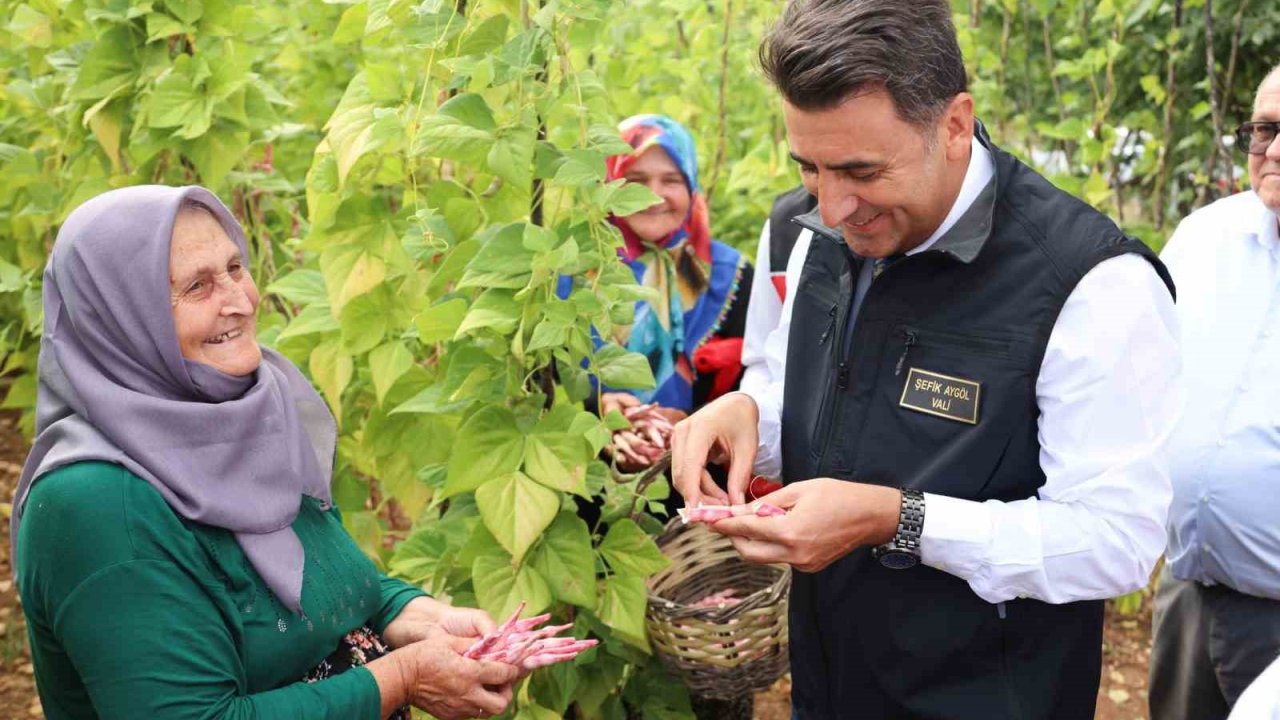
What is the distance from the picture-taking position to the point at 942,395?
1799mm

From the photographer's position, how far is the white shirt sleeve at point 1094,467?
5.50 ft

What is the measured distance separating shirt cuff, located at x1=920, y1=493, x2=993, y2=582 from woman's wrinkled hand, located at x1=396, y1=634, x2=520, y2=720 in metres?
0.71

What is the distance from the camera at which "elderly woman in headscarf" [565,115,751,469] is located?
3436mm

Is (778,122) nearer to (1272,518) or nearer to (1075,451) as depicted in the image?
(1272,518)

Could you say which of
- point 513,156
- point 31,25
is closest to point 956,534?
point 513,156

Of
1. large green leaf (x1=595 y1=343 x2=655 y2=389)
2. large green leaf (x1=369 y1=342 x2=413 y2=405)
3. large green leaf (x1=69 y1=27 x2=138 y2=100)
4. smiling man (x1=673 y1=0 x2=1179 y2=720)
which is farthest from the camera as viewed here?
large green leaf (x1=69 y1=27 x2=138 y2=100)

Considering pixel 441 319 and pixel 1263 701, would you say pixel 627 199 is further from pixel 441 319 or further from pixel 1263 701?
pixel 1263 701

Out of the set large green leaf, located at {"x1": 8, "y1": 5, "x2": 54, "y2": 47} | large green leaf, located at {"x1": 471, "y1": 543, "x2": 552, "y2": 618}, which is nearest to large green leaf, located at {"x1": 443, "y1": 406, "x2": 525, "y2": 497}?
large green leaf, located at {"x1": 471, "y1": 543, "x2": 552, "y2": 618}

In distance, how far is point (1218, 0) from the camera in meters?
4.73

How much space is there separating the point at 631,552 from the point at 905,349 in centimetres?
88

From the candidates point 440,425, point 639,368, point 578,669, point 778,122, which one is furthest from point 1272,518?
point 778,122

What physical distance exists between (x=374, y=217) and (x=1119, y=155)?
356 centimetres

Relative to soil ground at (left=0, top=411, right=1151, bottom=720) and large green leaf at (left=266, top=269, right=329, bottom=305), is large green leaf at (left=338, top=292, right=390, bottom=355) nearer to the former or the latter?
large green leaf at (left=266, top=269, right=329, bottom=305)

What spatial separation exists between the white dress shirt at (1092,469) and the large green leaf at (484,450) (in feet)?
3.00
